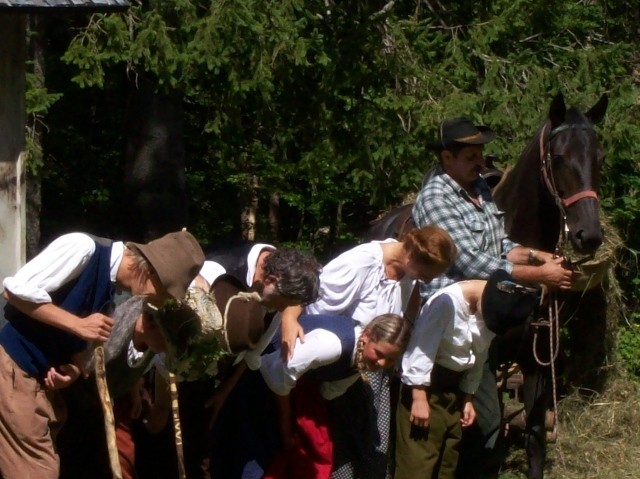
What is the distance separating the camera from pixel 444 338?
20.9 feet

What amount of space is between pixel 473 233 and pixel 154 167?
491cm

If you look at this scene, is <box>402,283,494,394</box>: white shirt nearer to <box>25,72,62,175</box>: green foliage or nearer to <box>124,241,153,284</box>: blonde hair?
<box>124,241,153,284</box>: blonde hair

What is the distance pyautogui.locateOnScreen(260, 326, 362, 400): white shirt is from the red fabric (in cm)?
18

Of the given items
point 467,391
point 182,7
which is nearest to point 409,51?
point 182,7

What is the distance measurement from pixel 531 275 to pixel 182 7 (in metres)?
3.62

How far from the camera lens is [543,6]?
10508 millimetres

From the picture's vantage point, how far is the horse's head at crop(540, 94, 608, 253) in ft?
22.5

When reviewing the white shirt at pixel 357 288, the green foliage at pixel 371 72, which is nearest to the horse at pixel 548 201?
the white shirt at pixel 357 288

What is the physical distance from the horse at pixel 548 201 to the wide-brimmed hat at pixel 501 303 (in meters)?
0.60

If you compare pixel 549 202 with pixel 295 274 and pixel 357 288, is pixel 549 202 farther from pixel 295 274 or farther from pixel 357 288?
pixel 295 274

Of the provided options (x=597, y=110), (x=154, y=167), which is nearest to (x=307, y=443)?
(x=597, y=110)

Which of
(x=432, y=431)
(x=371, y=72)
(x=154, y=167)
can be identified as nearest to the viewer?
(x=432, y=431)

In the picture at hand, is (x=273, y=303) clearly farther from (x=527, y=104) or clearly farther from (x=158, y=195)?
(x=158, y=195)

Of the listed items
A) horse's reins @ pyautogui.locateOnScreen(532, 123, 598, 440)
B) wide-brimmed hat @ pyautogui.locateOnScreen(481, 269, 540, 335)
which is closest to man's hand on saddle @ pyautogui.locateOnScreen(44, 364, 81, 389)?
wide-brimmed hat @ pyautogui.locateOnScreen(481, 269, 540, 335)
